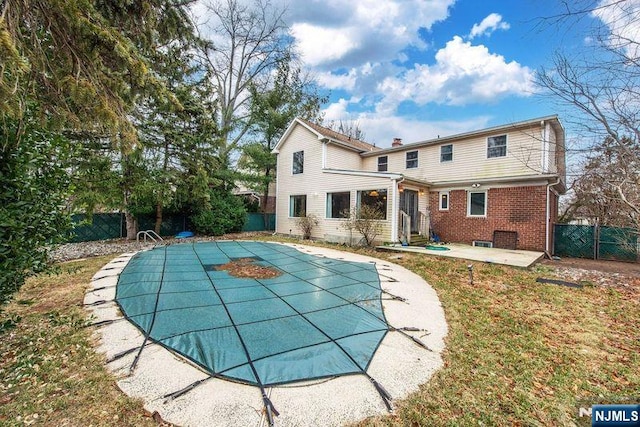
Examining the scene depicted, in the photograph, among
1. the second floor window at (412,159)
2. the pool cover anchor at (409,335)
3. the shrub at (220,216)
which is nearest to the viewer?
the pool cover anchor at (409,335)

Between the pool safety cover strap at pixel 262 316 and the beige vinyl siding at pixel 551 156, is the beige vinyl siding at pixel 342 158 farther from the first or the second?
the beige vinyl siding at pixel 551 156

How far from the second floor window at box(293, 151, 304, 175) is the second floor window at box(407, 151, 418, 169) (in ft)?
17.8

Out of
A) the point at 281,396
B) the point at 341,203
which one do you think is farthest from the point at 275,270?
the point at 341,203

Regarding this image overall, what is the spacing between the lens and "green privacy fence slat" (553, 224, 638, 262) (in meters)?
8.70

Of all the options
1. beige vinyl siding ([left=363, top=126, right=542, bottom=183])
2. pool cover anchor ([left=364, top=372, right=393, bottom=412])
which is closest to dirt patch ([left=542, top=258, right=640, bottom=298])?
beige vinyl siding ([left=363, top=126, right=542, bottom=183])

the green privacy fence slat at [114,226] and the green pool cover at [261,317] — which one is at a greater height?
the green privacy fence slat at [114,226]

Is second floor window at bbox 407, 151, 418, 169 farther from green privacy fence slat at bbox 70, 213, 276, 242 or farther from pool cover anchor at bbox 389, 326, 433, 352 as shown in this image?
green privacy fence slat at bbox 70, 213, 276, 242

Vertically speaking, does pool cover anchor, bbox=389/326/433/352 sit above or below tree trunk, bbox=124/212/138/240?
below

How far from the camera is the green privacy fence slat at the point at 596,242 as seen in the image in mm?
8703

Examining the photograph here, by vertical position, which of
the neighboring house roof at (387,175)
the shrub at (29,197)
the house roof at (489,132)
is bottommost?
the shrub at (29,197)

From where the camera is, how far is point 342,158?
13789mm

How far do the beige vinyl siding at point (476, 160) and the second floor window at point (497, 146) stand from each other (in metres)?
0.12

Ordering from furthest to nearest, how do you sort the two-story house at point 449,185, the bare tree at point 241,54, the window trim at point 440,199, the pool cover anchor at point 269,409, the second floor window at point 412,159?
1. the bare tree at point 241,54
2. the second floor window at point 412,159
3. the window trim at point 440,199
4. the two-story house at point 449,185
5. the pool cover anchor at point 269,409

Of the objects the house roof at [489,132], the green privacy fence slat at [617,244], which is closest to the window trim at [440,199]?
the house roof at [489,132]
